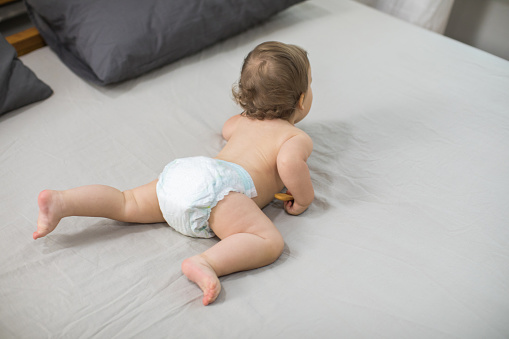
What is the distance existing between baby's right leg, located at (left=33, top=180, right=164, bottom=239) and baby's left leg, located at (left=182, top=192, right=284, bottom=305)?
0.54ft

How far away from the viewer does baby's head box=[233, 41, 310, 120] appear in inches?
43.7

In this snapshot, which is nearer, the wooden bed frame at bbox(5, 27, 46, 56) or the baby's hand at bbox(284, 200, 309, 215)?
the baby's hand at bbox(284, 200, 309, 215)

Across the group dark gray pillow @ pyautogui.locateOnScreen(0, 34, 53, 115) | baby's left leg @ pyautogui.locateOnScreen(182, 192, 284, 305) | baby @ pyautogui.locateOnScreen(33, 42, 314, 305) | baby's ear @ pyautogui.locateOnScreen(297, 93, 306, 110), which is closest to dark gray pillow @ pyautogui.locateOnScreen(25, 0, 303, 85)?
dark gray pillow @ pyautogui.locateOnScreen(0, 34, 53, 115)

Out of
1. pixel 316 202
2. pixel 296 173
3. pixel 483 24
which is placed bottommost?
pixel 316 202

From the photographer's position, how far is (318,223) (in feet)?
3.63

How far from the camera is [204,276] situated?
91 cm

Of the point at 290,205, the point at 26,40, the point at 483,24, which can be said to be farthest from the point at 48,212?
the point at 483,24

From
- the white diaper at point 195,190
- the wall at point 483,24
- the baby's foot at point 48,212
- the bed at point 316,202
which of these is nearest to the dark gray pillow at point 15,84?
the bed at point 316,202

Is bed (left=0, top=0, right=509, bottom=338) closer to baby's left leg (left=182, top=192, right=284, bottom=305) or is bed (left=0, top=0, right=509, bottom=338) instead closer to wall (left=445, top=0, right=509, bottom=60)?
baby's left leg (left=182, top=192, right=284, bottom=305)

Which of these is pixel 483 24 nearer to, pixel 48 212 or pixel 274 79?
pixel 274 79

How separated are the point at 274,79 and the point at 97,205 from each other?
0.52 m

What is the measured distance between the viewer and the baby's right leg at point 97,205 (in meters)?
0.99

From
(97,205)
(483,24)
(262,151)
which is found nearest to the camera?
(97,205)

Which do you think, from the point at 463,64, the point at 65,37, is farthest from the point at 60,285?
the point at 463,64
